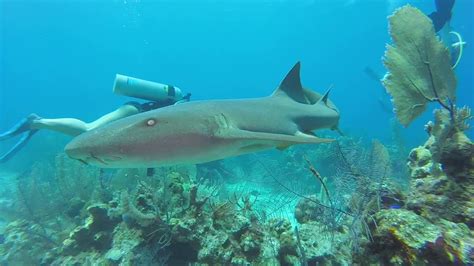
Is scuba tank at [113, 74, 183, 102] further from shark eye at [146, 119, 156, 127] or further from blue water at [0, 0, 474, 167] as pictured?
blue water at [0, 0, 474, 167]

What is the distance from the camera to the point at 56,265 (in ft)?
14.9

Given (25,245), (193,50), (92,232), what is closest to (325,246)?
(92,232)

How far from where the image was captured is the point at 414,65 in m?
4.77

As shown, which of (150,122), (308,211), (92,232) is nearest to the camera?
(150,122)

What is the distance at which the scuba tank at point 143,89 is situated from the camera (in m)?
6.96

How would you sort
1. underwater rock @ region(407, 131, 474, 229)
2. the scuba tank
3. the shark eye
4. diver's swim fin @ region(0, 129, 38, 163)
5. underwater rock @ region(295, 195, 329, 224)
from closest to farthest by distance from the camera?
the shark eye → underwater rock @ region(407, 131, 474, 229) → underwater rock @ region(295, 195, 329, 224) → the scuba tank → diver's swim fin @ region(0, 129, 38, 163)

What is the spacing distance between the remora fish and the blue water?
20.1 m

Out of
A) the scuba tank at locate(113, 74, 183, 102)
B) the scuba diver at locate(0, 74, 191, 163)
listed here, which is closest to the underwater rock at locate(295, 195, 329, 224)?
the scuba diver at locate(0, 74, 191, 163)

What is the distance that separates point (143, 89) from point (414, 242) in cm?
617

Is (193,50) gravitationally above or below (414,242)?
above

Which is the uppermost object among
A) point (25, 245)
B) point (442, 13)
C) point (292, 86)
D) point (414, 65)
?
point (442, 13)

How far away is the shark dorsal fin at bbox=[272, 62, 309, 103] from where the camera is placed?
16.2ft

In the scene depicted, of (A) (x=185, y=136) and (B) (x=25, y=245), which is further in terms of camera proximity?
(B) (x=25, y=245)

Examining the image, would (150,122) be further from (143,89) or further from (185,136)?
(143,89)
